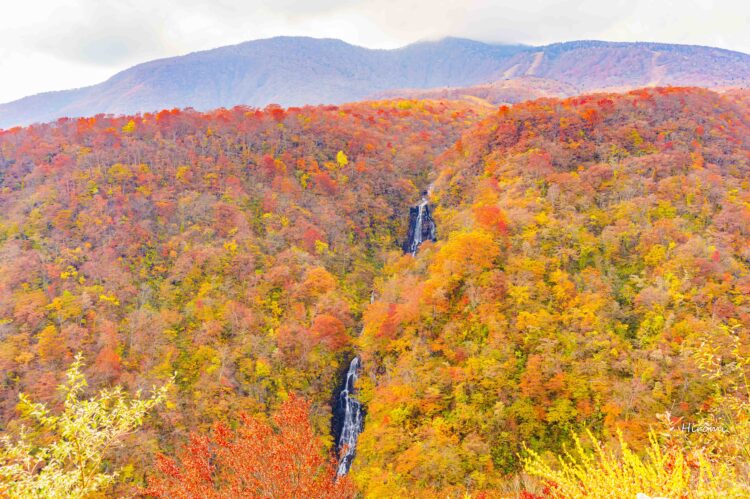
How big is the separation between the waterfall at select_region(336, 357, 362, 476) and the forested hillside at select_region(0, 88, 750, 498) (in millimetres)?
1343

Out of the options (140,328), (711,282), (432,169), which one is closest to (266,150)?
(432,169)

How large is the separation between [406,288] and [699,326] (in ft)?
67.0

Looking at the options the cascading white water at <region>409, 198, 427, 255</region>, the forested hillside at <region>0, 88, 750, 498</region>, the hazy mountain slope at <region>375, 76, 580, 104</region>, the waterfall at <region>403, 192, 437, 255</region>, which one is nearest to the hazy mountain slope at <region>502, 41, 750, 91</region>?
the hazy mountain slope at <region>375, 76, 580, 104</region>

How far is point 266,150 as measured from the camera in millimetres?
57625

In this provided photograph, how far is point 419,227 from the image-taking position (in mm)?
50969

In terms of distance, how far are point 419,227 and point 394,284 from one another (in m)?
14.7

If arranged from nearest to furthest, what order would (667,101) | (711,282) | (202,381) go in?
(711,282)
(202,381)
(667,101)

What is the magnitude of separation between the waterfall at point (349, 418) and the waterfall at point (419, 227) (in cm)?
1833

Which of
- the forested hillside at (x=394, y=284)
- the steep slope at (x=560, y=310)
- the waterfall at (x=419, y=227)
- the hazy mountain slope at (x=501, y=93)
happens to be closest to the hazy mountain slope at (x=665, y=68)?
the hazy mountain slope at (x=501, y=93)

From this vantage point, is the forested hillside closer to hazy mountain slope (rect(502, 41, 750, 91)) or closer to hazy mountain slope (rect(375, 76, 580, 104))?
hazy mountain slope (rect(375, 76, 580, 104))

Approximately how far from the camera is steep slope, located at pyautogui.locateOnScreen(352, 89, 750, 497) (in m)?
23.2

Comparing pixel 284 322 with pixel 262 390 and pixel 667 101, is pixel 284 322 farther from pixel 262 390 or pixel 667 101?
pixel 667 101

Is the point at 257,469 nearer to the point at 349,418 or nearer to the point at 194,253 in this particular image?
the point at 349,418

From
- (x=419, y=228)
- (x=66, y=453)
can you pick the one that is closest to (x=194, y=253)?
(x=419, y=228)
